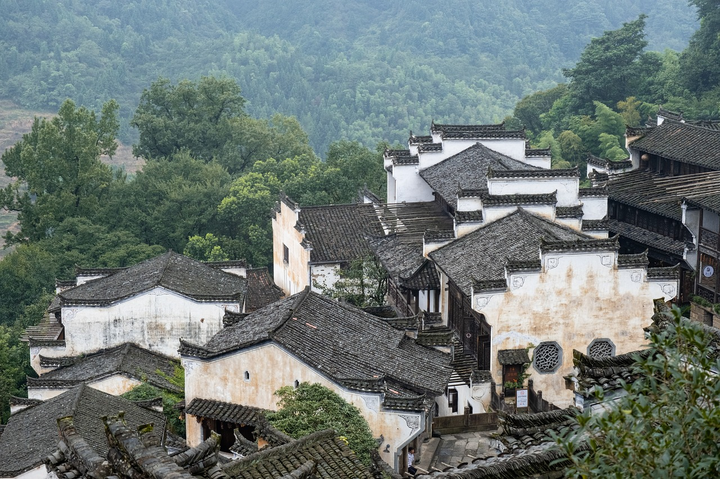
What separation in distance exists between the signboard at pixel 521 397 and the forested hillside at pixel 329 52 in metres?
74.9

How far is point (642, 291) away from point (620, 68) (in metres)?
38.2

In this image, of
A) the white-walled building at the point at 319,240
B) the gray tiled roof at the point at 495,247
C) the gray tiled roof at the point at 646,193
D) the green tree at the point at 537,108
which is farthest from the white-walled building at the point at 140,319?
the green tree at the point at 537,108

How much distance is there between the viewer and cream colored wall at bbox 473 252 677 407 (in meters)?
29.5

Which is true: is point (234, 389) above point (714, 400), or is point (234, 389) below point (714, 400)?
below

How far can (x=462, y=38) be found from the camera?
132500 millimetres

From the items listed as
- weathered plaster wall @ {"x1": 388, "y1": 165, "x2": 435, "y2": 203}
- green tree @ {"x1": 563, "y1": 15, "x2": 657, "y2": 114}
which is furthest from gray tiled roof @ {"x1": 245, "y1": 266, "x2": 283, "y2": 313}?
green tree @ {"x1": 563, "y1": 15, "x2": 657, "y2": 114}

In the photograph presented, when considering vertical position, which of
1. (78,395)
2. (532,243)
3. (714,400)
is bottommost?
(78,395)

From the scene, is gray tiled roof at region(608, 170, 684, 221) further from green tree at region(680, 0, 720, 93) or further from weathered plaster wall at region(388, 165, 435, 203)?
green tree at region(680, 0, 720, 93)

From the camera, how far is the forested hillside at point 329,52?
365 feet

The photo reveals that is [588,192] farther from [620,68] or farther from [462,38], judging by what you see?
[462,38]

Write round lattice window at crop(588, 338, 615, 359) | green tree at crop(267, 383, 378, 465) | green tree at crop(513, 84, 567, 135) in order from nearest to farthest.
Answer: green tree at crop(267, 383, 378, 465)
round lattice window at crop(588, 338, 615, 359)
green tree at crop(513, 84, 567, 135)

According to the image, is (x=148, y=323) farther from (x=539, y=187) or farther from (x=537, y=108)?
(x=537, y=108)

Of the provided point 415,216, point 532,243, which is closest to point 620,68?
point 415,216

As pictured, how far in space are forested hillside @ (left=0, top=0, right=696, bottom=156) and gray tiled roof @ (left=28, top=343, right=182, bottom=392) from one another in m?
69.8
